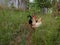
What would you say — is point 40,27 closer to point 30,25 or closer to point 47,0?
point 30,25

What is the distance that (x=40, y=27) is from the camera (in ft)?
11.5

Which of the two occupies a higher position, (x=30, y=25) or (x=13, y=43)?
(x=30, y=25)

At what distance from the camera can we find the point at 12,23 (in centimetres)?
372

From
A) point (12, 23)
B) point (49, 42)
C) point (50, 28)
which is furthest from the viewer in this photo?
point (12, 23)

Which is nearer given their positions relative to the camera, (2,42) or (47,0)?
(2,42)

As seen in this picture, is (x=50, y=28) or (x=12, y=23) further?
(x=12, y=23)

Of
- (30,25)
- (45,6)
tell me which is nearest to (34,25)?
(30,25)

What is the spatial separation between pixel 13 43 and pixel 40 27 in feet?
1.73

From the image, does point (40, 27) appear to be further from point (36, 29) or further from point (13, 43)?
point (13, 43)

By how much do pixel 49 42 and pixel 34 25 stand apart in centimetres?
47

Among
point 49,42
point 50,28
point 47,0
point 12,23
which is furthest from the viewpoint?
point 47,0

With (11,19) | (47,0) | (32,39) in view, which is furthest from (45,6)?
A: (32,39)

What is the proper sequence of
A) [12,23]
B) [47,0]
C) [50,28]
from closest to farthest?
[50,28] < [12,23] < [47,0]

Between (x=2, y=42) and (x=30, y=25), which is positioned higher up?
(x=30, y=25)
